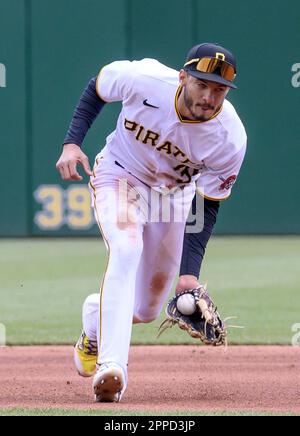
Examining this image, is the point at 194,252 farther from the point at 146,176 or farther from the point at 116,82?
the point at 116,82

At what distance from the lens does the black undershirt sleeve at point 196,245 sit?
434 centimetres

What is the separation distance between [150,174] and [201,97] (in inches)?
19.7

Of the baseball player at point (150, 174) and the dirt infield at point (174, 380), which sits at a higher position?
the baseball player at point (150, 174)

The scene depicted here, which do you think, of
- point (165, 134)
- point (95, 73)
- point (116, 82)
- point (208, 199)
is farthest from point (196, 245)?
point (95, 73)

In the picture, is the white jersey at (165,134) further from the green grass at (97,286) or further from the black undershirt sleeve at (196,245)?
the green grass at (97,286)

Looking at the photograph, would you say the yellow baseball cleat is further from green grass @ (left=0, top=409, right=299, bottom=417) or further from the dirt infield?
green grass @ (left=0, top=409, right=299, bottom=417)

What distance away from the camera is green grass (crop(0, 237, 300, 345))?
6.87 metres

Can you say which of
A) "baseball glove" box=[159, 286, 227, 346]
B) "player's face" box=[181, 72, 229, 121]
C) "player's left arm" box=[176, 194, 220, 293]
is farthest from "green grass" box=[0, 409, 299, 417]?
"player's face" box=[181, 72, 229, 121]

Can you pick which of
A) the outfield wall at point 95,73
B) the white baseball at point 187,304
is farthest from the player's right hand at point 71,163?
the outfield wall at point 95,73

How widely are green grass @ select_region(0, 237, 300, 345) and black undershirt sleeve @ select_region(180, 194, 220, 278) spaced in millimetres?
2110

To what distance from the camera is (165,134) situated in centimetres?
435
